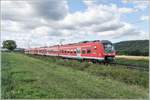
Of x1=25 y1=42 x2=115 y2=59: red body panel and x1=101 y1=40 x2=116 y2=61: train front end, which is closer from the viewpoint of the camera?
x1=101 y1=40 x2=116 y2=61: train front end

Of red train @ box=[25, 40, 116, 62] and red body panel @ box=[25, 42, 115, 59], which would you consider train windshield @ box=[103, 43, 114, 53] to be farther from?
red body panel @ box=[25, 42, 115, 59]

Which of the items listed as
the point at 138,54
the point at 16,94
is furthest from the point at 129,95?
the point at 138,54

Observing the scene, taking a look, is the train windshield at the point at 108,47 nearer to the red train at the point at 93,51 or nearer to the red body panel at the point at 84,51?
the red train at the point at 93,51

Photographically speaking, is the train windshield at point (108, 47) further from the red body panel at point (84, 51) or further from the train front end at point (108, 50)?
the red body panel at point (84, 51)

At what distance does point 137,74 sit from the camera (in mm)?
17344

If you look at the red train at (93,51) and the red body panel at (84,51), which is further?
the red body panel at (84,51)

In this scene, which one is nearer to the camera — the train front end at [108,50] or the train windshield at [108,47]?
the train front end at [108,50]

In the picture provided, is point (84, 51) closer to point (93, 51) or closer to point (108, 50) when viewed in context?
point (93, 51)

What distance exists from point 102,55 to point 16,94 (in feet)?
61.1

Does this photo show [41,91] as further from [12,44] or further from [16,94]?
[12,44]

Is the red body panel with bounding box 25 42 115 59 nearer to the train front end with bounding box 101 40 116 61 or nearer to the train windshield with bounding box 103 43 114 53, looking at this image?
the train front end with bounding box 101 40 116 61

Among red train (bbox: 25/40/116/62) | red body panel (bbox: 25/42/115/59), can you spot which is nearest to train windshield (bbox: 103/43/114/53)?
red train (bbox: 25/40/116/62)

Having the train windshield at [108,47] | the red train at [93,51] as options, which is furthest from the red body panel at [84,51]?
the train windshield at [108,47]

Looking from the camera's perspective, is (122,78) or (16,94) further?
(122,78)
